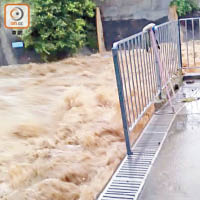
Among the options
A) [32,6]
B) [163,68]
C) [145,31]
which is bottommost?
[163,68]

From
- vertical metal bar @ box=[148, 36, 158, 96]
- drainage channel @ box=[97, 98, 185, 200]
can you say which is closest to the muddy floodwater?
drainage channel @ box=[97, 98, 185, 200]

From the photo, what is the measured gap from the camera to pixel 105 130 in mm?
5836

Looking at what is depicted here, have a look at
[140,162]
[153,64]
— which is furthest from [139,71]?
[140,162]

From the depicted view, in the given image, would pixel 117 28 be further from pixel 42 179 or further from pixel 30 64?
pixel 42 179

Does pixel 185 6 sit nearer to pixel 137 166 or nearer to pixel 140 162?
pixel 140 162

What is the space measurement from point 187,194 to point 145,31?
310cm

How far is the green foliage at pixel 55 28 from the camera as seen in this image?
14.4 meters

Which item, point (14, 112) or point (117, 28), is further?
point (117, 28)

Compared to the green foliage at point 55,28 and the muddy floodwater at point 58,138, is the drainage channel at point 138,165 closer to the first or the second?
the muddy floodwater at point 58,138

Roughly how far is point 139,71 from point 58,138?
1688 millimetres

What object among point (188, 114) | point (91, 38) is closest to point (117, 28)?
point (91, 38)

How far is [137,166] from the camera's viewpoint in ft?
13.6

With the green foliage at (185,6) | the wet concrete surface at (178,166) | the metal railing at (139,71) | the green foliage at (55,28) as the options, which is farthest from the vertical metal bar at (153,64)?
the green foliage at (185,6)

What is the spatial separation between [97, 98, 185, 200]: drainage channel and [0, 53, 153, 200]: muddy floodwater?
13 centimetres
